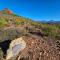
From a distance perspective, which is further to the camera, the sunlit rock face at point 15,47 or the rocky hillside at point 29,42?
the sunlit rock face at point 15,47

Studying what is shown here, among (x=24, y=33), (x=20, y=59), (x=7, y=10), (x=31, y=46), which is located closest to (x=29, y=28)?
(x=24, y=33)

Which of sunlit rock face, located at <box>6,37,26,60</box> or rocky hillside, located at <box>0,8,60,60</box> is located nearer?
rocky hillside, located at <box>0,8,60,60</box>

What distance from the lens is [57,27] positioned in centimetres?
1232

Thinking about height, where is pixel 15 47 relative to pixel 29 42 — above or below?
below

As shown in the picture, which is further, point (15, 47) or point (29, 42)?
point (29, 42)

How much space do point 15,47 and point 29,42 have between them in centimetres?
74

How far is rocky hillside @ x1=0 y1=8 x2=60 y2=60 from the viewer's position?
10.5 meters

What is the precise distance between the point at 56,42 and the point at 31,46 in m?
1.21

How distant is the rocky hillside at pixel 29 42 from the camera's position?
413 inches

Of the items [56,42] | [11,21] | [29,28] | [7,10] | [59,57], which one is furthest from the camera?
[7,10]

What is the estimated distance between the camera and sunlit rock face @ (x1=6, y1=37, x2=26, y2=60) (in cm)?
1085

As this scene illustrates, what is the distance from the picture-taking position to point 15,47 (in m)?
11.1

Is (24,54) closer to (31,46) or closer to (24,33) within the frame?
(31,46)

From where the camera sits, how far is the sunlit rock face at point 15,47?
10852 mm
